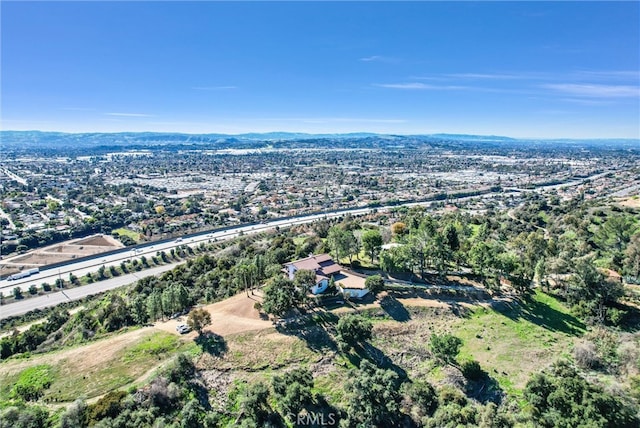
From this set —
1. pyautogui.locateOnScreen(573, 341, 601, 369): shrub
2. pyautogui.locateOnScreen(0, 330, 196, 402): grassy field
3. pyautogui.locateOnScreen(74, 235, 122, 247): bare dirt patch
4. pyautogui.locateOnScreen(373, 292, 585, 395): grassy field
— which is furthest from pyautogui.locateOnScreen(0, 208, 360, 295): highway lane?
pyautogui.locateOnScreen(573, 341, 601, 369): shrub

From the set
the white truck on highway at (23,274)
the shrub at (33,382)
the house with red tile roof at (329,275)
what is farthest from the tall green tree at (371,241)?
the white truck on highway at (23,274)

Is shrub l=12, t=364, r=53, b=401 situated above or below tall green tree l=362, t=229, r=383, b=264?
below

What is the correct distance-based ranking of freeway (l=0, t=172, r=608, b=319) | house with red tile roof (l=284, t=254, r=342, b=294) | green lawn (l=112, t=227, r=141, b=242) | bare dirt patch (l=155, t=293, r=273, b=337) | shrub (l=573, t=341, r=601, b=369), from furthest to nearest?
green lawn (l=112, t=227, r=141, b=242) < freeway (l=0, t=172, r=608, b=319) < house with red tile roof (l=284, t=254, r=342, b=294) < bare dirt patch (l=155, t=293, r=273, b=337) < shrub (l=573, t=341, r=601, b=369)

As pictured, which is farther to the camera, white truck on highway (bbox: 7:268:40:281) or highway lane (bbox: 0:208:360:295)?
white truck on highway (bbox: 7:268:40:281)

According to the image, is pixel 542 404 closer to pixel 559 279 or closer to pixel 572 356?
pixel 572 356

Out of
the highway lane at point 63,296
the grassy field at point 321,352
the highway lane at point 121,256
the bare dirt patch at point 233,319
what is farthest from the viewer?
the highway lane at point 121,256

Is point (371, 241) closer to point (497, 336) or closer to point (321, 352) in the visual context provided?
point (497, 336)

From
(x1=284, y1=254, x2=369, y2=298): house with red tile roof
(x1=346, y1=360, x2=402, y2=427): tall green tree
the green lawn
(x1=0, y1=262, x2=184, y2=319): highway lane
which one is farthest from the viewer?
the green lawn

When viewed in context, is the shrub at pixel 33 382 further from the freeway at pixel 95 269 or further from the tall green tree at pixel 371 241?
the tall green tree at pixel 371 241

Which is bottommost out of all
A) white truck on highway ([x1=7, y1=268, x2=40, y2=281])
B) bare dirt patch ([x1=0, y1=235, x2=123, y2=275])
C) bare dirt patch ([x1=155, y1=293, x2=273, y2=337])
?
white truck on highway ([x1=7, y1=268, x2=40, y2=281])

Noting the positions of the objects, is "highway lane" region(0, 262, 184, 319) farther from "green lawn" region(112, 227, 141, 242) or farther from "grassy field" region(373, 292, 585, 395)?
"grassy field" region(373, 292, 585, 395)

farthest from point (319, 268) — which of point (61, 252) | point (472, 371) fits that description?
point (61, 252)

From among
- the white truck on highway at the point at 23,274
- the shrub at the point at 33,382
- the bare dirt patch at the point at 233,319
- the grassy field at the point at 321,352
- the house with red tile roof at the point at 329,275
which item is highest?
the house with red tile roof at the point at 329,275
